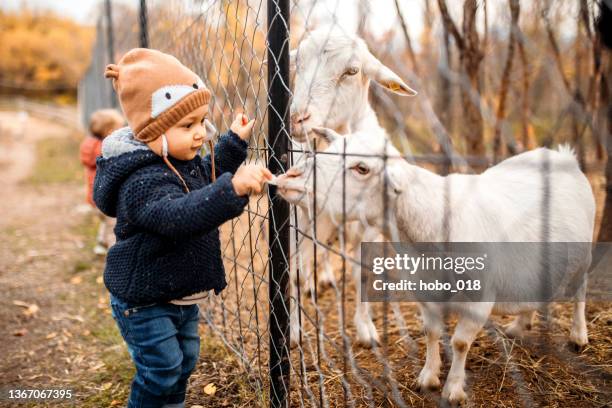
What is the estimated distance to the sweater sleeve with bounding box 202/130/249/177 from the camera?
6.91ft

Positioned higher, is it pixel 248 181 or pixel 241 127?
pixel 241 127

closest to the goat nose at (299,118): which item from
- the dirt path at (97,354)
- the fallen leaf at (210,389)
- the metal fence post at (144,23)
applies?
the dirt path at (97,354)

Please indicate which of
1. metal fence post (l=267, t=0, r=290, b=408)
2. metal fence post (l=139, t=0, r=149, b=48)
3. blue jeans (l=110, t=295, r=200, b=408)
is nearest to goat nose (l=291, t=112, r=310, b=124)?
metal fence post (l=267, t=0, r=290, b=408)

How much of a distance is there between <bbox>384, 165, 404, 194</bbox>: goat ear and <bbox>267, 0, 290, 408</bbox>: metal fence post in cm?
41

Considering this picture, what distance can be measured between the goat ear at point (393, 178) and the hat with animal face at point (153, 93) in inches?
30.0

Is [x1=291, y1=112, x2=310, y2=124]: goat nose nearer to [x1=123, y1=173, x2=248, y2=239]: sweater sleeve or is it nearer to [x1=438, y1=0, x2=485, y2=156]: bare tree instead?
[x1=123, y1=173, x2=248, y2=239]: sweater sleeve

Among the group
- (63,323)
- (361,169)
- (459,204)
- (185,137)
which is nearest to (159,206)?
(185,137)

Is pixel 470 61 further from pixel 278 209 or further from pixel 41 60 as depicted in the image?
pixel 41 60

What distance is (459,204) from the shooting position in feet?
7.22

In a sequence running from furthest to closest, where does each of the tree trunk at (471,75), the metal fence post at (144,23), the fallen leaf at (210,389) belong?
the tree trunk at (471,75)
the metal fence post at (144,23)
the fallen leaf at (210,389)

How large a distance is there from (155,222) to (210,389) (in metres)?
1.32

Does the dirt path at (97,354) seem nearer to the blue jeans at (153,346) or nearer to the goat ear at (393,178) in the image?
the blue jeans at (153,346)

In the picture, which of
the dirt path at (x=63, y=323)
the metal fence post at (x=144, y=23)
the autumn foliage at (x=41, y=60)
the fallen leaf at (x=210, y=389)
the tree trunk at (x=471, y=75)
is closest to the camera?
the fallen leaf at (x=210, y=389)

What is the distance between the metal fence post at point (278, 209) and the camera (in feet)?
6.19
